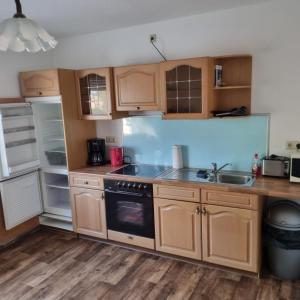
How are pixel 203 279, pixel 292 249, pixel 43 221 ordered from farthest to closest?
pixel 43 221 < pixel 203 279 < pixel 292 249

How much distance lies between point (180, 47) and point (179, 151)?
3.59ft

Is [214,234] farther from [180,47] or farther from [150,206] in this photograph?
[180,47]

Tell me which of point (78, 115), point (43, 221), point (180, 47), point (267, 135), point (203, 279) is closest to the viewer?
point (203, 279)

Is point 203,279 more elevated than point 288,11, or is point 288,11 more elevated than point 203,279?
point 288,11

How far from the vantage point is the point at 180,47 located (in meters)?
3.03

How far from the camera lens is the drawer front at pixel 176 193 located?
2619 mm

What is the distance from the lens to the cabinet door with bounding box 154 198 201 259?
105 inches

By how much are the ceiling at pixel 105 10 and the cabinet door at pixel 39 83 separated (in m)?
0.51

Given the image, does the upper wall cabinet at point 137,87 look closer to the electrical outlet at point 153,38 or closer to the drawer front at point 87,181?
the electrical outlet at point 153,38

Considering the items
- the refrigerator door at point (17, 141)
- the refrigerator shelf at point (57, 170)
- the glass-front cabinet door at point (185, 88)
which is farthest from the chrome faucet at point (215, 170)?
the refrigerator door at point (17, 141)

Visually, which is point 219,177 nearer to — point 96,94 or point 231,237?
point 231,237

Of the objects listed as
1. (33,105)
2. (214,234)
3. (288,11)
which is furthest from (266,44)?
(33,105)

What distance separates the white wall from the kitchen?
0.04ft

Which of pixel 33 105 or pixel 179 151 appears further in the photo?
pixel 33 105
